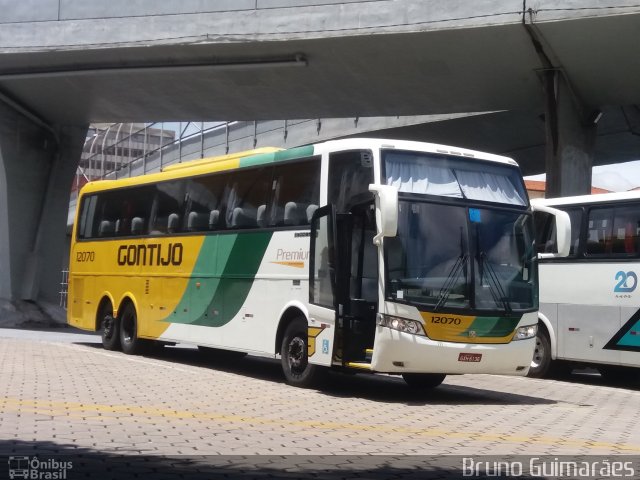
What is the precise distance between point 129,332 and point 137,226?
2.04 metres

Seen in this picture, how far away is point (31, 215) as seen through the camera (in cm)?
3123

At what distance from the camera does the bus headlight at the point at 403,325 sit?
12633 mm

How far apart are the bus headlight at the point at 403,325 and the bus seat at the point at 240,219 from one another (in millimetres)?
3657

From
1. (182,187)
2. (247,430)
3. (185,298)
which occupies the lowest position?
(247,430)

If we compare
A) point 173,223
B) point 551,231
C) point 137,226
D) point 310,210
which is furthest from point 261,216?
point 551,231

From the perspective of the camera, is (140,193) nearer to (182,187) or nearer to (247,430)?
(182,187)

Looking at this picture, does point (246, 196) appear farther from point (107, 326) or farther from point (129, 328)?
point (107, 326)

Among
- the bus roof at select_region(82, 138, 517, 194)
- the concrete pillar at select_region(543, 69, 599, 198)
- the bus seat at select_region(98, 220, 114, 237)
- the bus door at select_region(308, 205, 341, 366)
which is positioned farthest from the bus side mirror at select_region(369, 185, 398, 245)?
the concrete pillar at select_region(543, 69, 599, 198)

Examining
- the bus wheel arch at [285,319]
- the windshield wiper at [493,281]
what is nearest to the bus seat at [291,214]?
the bus wheel arch at [285,319]

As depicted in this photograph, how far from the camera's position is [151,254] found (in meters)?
18.7

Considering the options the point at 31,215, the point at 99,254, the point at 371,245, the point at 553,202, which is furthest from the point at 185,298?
the point at 31,215

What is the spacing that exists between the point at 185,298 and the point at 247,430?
8.29 m

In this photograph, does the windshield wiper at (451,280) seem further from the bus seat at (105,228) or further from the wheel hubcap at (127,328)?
the bus seat at (105,228)

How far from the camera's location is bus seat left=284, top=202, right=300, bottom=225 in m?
14.6
